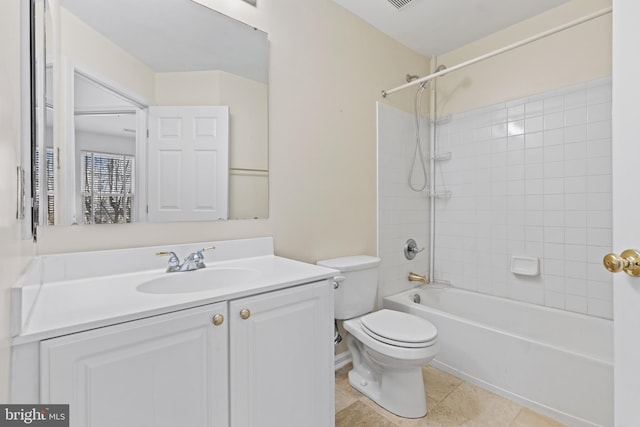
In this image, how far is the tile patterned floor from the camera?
155 cm

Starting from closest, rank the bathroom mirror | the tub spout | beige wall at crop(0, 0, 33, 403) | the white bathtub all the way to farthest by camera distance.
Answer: beige wall at crop(0, 0, 33, 403) < the bathroom mirror < the white bathtub < the tub spout

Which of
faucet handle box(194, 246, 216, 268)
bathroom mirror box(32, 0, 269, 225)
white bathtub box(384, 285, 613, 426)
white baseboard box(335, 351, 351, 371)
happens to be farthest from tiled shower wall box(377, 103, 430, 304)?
faucet handle box(194, 246, 216, 268)

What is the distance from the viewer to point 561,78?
2.04 meters

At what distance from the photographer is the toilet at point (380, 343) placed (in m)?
1.53

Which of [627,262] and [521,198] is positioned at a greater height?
[521,198]

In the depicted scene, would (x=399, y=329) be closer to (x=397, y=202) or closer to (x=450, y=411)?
(x=450, y=411)

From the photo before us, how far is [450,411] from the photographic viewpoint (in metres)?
1.64

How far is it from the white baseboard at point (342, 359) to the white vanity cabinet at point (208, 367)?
767 mm

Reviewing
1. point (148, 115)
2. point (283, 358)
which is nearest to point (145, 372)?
point (283, 358)

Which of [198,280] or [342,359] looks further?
[342,359]

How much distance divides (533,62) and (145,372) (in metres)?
2.83

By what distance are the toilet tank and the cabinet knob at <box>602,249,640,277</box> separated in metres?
1.15

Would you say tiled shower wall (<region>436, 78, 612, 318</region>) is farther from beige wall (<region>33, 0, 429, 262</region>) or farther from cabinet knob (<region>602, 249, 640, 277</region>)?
cabinet knob (<region>602, 249, 640, 277</region>)

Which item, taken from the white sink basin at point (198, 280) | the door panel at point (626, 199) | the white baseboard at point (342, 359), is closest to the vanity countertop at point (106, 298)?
the white sink basin at point (198, 280)
